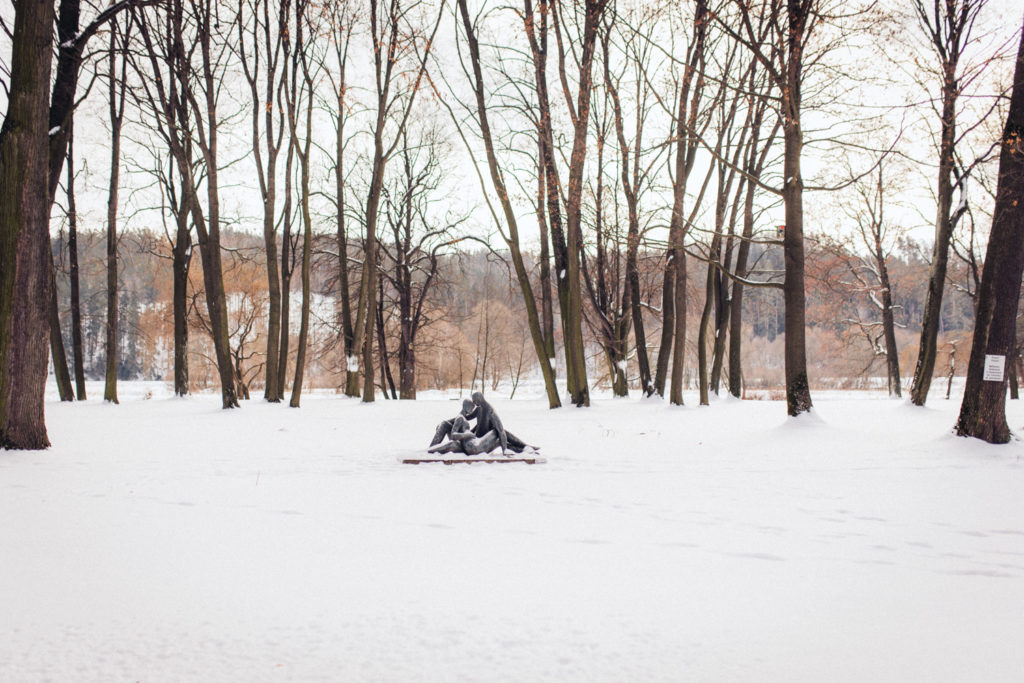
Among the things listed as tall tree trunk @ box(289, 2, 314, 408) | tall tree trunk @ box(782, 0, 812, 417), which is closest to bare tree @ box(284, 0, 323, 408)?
tall tree trunk @ box(289, 2, 314, 408)

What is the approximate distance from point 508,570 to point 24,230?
737 centimetres

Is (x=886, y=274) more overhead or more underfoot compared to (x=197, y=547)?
more overhead

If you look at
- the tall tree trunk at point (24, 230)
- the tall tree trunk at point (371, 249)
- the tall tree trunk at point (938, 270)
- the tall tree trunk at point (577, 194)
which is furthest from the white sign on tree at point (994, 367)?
the tall tree trunk at point (371, 249)

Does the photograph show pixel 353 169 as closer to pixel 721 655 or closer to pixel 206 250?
pixel 206 250

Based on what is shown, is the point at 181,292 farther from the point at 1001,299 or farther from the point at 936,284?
the point at 936,284

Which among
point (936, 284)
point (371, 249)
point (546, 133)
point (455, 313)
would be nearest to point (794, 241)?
point (936, 284)

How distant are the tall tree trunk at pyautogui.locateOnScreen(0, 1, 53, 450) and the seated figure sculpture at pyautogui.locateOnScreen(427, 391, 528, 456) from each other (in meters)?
4.79

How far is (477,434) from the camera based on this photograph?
8273 millimetres

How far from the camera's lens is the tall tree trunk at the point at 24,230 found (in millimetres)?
7738

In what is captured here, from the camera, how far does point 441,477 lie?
6.83 m

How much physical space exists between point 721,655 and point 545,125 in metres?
14.5

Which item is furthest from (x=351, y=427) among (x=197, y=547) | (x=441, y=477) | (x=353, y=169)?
(x=353, y=169)

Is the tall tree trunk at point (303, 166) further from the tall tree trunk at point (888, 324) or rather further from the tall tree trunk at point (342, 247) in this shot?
the tall tree trunk at point (888, 324)

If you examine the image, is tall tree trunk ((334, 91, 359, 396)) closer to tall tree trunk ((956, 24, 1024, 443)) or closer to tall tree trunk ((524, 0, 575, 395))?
tall tree trunk ((524, 0, 575, 395))
